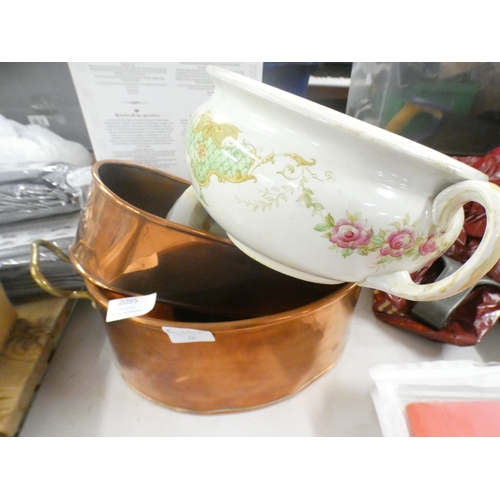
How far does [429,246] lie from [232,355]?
0.21 m

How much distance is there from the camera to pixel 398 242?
24 cm

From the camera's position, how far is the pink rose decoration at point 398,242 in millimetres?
240

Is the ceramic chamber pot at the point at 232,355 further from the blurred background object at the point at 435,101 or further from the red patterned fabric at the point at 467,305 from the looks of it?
the blurred background object at the point at 435,101

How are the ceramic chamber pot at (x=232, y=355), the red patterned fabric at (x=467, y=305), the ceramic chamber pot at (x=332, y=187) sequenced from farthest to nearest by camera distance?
Answer: the red patterned fabric at (x=467, y=305)
the ceramic chamber pot at (x=232, y=355)
the ceramic chamber pot at (x=332, y=187)

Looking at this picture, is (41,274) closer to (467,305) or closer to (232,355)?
(232,355)

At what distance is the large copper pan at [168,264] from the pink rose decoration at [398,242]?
16 cm

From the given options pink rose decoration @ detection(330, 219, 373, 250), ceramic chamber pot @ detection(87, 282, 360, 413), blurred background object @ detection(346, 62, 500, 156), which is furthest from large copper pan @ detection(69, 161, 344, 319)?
blurred background object @ detection(346, 62, 500, 156)

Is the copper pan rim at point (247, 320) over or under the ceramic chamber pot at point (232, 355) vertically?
over

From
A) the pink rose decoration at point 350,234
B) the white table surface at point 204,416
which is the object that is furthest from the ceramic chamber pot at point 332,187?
the white table surface at point 204,416

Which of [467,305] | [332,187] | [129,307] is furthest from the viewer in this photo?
[467,305]

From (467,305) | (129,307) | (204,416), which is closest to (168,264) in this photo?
(129,307)

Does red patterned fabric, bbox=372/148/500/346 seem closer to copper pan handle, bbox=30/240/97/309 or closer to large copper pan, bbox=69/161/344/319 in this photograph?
large copper pan, bbox=69/161/344/319

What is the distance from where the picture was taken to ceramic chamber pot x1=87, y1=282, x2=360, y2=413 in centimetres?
33

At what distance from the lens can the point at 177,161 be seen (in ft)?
1.82
